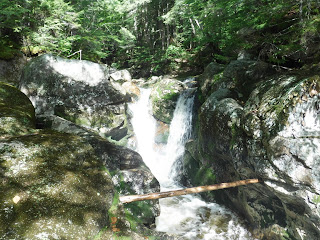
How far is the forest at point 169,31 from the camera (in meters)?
5.90

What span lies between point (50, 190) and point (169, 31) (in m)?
25.9

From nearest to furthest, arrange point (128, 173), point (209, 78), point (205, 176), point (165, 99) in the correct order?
point (128, 173) < point (205, 176) < point (209, 78) < point (165, 99)

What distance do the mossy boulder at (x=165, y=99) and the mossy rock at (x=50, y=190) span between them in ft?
33.0

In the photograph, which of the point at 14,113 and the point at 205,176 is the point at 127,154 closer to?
the point at 14,113

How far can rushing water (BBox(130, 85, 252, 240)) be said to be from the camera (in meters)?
6.16

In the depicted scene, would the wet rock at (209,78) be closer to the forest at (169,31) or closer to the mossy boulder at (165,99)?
the forest at (169,31)

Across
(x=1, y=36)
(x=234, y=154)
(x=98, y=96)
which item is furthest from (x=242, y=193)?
(x=1, y=36)

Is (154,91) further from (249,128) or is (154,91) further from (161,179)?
(249,128)

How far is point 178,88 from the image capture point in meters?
13.4

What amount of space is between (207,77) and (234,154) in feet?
17.2

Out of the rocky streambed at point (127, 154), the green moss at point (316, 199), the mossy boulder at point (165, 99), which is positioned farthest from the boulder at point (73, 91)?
the green moss at point (316, 199)

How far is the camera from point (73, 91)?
9.64 meters

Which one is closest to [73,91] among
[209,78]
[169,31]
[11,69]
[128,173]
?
[11,69]

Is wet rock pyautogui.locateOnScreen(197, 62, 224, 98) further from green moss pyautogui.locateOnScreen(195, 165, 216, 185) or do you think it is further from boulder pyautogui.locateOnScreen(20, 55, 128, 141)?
boulder pyautogui.locateOnScreen(20, 55, 128, 141)
